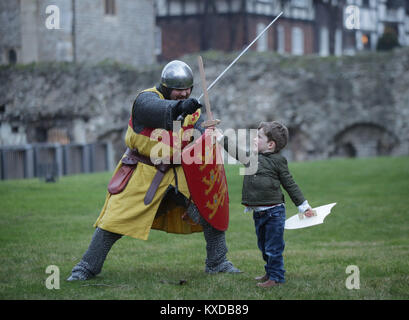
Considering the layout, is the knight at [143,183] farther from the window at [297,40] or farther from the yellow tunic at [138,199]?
the window at [297,40]

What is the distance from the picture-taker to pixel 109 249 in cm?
561

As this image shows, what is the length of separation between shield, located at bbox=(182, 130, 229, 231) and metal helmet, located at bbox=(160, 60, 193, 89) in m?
0.44

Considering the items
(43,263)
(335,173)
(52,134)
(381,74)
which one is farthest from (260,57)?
(43,263)

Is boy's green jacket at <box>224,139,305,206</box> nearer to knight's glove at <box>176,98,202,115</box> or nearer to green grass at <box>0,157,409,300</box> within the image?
knight's glove at <box>176,98,202,115</box>

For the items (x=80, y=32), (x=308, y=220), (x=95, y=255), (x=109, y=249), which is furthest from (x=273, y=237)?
(x=80, y=32)

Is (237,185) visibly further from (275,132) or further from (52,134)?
(52,134)

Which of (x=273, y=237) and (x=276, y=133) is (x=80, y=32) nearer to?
(x=276, y=133)

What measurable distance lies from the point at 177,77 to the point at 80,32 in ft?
89.2

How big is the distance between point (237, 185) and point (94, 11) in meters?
20.1

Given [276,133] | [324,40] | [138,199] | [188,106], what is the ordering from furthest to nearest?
[324,40], [138,199], [276,133], [188,106]

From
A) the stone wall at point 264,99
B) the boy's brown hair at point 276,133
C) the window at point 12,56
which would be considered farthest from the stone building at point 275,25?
the boy's brown hair at point 276,133

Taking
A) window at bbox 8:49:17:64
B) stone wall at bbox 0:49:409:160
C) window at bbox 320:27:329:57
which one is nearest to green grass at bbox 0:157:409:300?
stone wall at bbox 0:49:409:160

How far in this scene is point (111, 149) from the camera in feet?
86.5

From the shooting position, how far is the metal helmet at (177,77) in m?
5.61
